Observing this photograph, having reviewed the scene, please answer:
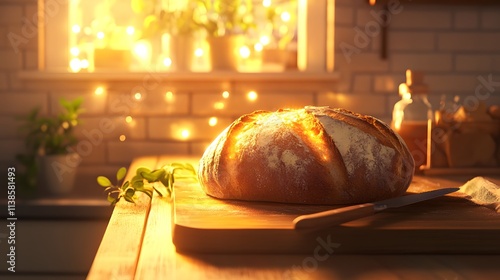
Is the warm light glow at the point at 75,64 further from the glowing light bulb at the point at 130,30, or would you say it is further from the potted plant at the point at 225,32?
the potted plant at the point at 225,32

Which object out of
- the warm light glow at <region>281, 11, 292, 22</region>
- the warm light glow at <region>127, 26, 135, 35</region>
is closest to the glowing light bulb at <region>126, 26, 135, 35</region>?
the warm light glow at <region>127, 26, 135, 35</region>

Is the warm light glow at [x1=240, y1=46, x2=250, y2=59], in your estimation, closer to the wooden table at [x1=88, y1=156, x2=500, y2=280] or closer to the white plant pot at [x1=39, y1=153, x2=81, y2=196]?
the white plant pot at [x1=39, y1=153, x2=81, y2=196]

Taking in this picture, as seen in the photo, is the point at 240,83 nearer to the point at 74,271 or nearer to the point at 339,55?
the point at 339,55

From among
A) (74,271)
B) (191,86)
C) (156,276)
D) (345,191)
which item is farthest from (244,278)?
(191,86)

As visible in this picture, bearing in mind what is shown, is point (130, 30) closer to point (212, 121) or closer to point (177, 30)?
point (177, 30)

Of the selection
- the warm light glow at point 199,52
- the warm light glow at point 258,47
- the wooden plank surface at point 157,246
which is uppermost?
the warm light glow at point 258,47

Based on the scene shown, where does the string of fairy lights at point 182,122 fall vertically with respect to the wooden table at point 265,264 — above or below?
above

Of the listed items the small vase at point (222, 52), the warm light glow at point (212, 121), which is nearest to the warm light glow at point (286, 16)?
the small vase at point (222, 52)
